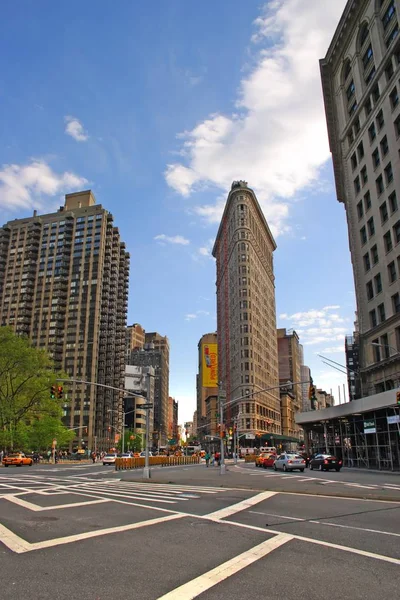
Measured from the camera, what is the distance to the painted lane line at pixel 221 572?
5.50 metres

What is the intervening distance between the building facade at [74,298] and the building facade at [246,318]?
133ft

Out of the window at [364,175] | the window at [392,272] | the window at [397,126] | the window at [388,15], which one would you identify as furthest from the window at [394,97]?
the window at [392,272]

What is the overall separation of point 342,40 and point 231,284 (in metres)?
71.5

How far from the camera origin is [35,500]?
15.3 meters

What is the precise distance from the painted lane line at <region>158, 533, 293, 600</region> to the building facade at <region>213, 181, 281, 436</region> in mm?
93064

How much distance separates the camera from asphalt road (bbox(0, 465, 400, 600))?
570 centimetres

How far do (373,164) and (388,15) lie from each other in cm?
1517

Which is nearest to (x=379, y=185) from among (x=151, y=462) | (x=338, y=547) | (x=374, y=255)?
(x=374, y=255)

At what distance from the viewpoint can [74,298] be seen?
152m

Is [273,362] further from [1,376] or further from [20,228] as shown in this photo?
[20,228]

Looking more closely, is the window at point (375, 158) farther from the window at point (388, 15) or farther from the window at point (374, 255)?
the window at point (388, 15)

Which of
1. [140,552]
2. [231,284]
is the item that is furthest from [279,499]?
[231,284]

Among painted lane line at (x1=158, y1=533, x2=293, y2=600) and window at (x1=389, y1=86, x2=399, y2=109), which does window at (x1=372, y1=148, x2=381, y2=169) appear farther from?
painted lane line at (x1=158, y1=533, x2=293, y2=600)

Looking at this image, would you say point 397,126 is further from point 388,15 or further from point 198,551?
point 198,551
